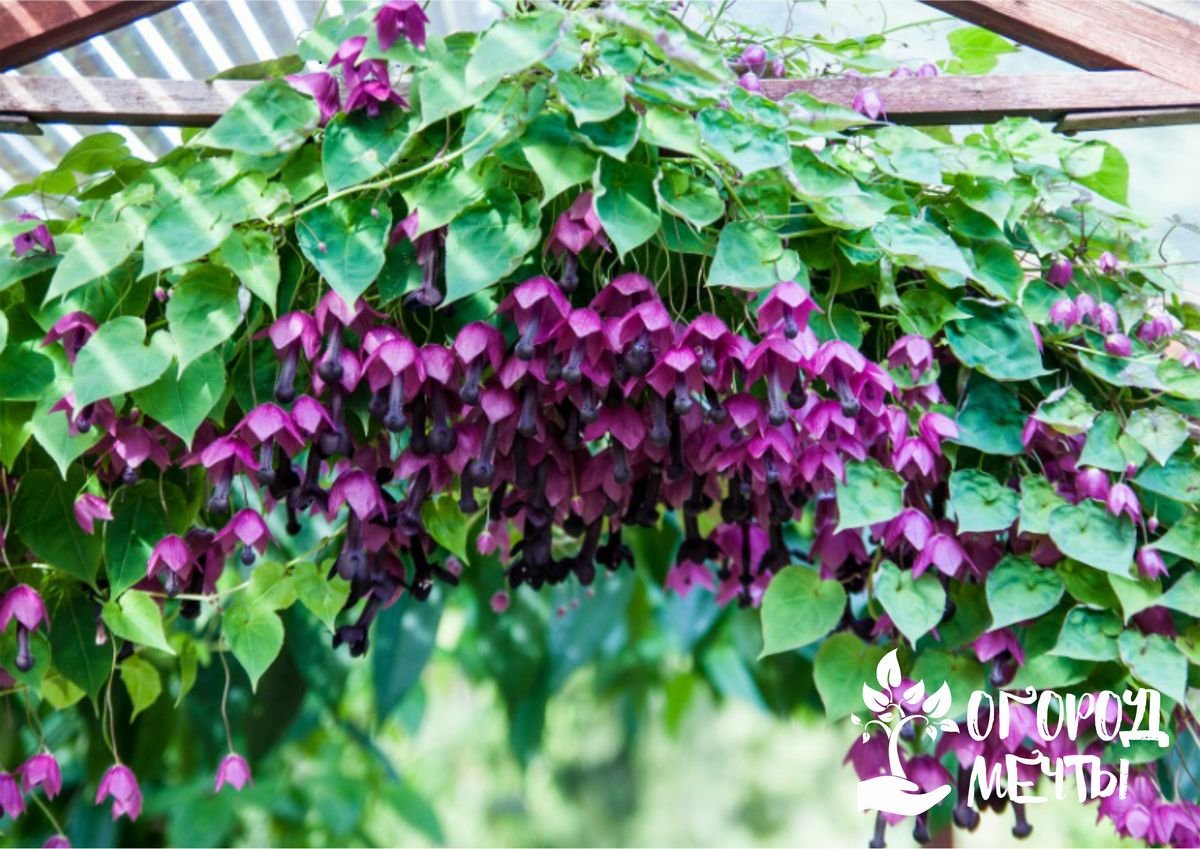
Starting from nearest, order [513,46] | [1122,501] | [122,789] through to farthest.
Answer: [513,46] < [1122,501] < [122,789]

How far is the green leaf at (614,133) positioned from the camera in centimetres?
93

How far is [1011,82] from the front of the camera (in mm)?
1159

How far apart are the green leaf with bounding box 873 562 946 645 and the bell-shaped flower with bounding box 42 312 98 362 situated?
2.41ft

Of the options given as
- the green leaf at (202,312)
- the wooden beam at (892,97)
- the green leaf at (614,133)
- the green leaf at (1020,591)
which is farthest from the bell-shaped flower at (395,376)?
the green leaf at (1020,591)

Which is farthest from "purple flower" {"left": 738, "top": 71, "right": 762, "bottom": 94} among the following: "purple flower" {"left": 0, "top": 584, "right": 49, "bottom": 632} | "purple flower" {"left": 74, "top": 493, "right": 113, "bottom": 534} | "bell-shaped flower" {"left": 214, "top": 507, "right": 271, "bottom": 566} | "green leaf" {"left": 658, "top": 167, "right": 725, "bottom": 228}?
"purple flower" {"left": 0, "top": 584, "right": 49, "bottom": 632}

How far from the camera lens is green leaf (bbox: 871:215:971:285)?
3.43 feet

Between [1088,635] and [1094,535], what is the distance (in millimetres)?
95

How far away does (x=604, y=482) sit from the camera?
1.18 m

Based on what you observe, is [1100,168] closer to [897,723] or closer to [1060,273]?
[1060,273]

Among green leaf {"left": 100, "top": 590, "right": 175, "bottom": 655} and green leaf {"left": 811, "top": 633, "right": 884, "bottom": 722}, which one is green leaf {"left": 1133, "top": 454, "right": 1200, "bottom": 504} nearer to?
green leaf {"left": 811, "top": 633, "right": 884, "bottom": 722}

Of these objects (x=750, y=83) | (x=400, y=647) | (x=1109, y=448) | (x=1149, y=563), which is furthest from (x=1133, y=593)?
(x=400, y=647)

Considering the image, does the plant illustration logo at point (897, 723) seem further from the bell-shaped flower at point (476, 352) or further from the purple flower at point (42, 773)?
the purple flower at point (42, 773)

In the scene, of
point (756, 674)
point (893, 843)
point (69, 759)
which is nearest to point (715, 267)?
point (756, 674)

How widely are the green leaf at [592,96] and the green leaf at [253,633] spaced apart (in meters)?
0.55
